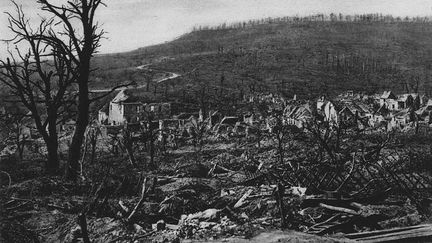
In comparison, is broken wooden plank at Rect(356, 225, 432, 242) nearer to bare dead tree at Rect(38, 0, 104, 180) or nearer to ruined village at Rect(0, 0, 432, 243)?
ruined village at Rect(0, 0, 432, 243)

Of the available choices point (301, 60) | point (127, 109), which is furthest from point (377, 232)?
point (301, 60)

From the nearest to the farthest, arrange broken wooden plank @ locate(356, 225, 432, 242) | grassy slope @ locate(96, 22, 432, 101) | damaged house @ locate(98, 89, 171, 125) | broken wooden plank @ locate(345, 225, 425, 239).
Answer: broken wooden plank @ locate(356, 225, 432, 242), broken wooden plank @ locate(345, 225, 425, 239), damaged house @ locate(98, 89, 171, 125), grassy slope @ locate(96, 22, 432, 101)

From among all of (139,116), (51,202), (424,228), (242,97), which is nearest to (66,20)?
(51,202)

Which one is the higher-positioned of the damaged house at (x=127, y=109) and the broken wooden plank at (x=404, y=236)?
the broken wooden plank at (x=404, y=236)

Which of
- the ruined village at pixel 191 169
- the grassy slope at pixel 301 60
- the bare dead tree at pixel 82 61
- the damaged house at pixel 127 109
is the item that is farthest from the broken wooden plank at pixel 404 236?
the grassy slope at pixel 301 60

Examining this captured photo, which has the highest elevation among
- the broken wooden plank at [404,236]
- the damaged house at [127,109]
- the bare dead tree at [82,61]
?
the bare dead tree at [82,61]

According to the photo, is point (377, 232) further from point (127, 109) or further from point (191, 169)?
point (127, 109)

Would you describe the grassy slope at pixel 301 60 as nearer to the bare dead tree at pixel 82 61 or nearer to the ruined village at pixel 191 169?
the ruined village at pixel 191 169

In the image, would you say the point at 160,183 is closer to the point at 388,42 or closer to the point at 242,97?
the point at 242,97

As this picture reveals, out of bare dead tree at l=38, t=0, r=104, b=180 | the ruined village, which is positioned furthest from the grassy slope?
bare dead tree at l=38, t=0, r=104, b=180
